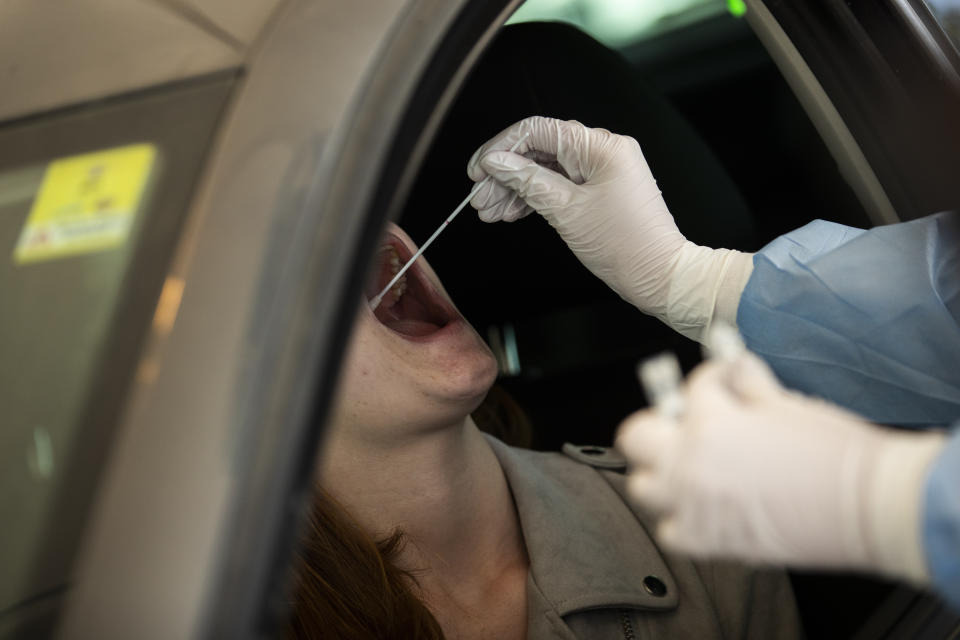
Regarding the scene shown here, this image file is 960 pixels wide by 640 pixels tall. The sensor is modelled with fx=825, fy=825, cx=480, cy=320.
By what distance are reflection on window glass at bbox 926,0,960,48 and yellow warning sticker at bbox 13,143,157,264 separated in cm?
128

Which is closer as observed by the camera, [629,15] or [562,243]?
[562,243]

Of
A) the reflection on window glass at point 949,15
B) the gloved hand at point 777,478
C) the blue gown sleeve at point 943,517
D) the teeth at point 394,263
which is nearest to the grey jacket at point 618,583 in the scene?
the teeth at point 394,263

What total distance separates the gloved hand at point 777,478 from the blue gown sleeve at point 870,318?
0.49m

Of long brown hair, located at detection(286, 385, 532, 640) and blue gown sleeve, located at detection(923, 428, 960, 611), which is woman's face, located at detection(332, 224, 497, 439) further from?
blue gown sleeve, located at detection(923, 428, 960, 611)

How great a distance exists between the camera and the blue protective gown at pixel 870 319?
1093 mm

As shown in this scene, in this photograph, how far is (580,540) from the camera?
5.00ft

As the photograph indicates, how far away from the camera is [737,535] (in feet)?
2.23

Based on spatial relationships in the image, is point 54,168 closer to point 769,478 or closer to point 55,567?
point 55,567

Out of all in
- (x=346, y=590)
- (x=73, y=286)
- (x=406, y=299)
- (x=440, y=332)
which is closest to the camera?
(x=73, y=286)

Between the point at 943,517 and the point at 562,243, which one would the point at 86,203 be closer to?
the point at 943,517

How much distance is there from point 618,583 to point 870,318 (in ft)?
2.06

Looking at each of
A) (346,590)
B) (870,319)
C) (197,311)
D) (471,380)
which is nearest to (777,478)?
(197,311)

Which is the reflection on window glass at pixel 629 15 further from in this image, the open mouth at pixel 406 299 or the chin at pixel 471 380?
the chin at pixel 471 380

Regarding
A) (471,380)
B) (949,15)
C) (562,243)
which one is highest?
(949,15)
